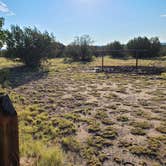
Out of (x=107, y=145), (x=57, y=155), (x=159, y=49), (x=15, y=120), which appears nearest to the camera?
(x=15, y=120)

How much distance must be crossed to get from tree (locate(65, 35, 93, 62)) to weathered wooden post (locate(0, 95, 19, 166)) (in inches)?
647

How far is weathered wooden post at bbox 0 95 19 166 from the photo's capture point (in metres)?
0.84

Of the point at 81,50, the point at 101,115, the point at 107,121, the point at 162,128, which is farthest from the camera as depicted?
the point at 81,50

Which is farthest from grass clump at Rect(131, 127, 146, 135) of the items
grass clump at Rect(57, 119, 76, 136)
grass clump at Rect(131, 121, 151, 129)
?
grass clump at Rect(57, 119, 76, 136)

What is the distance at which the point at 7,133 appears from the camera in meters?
0.86

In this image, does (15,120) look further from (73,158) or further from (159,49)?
(159,49)

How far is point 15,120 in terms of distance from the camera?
863 millimetres

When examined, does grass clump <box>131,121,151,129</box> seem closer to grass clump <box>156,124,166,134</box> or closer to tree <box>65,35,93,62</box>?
grass clump <box>156,124,166,134</box>

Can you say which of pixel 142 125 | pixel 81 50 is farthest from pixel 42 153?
pixel 81 50

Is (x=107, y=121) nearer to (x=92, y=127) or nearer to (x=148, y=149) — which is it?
(x=92, y=127)

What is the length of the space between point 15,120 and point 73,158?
1837mm

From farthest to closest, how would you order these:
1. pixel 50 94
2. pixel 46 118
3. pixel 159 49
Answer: pixel 159 49, pixel 50 94, pixel 46 118

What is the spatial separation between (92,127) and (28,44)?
9907 millimetres

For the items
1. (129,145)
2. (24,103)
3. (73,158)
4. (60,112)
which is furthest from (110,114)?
(24,103)
